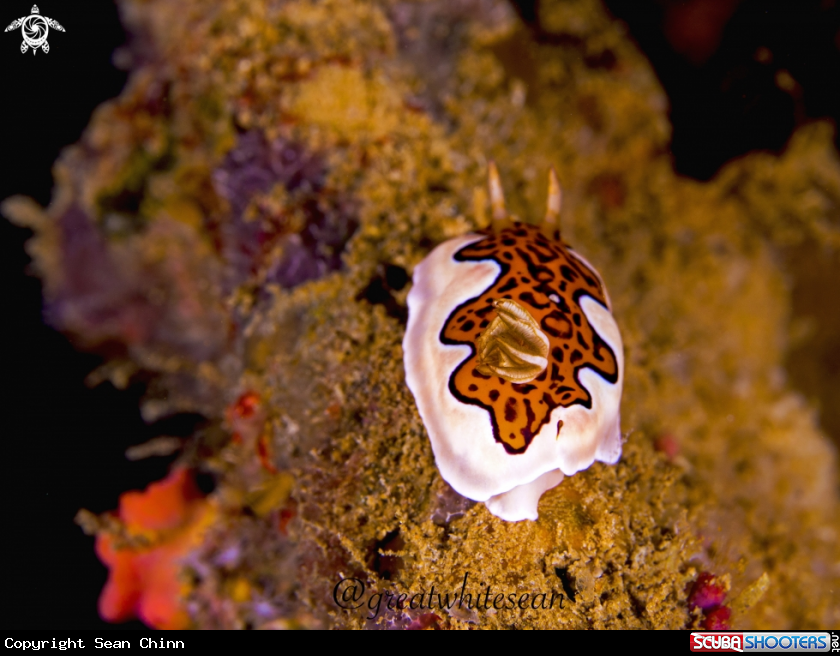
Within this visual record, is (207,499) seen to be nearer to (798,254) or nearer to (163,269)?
(163,269)

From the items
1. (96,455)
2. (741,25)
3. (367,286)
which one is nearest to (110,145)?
(96,455)

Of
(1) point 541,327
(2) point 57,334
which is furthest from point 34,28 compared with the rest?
(1) point 541,327

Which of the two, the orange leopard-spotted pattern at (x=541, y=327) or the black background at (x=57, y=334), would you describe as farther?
the black background at (x=57, y=334)

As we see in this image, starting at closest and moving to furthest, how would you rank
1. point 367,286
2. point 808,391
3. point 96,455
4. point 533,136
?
point 367,286, point 96,455, point 533,136, point 808,391

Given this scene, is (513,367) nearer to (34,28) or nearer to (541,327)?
(541,327)

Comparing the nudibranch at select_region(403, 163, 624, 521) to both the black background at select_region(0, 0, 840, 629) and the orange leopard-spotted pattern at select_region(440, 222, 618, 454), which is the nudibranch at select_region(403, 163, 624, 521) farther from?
the black background at select_region(0, 0, 840, 629)

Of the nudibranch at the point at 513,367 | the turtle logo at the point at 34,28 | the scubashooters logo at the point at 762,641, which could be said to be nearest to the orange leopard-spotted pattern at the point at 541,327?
the nudibranch at the point at 513,367

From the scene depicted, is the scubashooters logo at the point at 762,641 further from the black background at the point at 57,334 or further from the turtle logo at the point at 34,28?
the turtle logo at the point at 34,28
